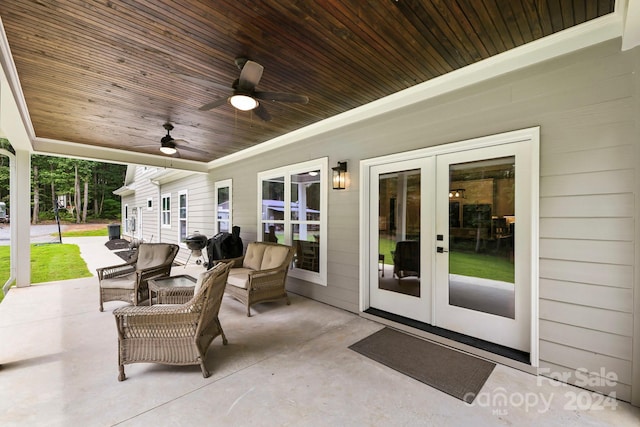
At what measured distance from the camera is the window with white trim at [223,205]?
22.9ft

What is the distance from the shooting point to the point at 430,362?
105 inches

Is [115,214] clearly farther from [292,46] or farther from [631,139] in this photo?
[631,139]

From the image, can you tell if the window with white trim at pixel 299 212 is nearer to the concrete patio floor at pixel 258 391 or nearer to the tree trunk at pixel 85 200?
the concrete patio floor at pixel 258 391

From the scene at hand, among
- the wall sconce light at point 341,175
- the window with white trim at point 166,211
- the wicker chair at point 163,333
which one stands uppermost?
the wall sconce light at point 341,175

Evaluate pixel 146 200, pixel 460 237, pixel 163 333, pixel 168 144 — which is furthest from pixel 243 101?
pixel 146 200

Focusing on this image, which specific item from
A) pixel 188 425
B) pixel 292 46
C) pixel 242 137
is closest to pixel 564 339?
pixel 188 425

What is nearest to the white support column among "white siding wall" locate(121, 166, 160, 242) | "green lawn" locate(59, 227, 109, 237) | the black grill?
the black grill

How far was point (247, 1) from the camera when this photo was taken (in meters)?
1.97

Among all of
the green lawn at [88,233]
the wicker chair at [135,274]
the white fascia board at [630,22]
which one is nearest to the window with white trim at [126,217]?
the green lawn at [88,233]

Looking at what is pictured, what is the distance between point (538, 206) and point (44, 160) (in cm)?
2788

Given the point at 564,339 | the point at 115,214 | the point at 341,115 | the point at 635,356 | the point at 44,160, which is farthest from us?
the point at 115,214

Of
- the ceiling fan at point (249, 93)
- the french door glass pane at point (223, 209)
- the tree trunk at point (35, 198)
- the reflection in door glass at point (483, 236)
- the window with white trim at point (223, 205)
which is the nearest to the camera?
the ceiling fan at point (249, 93)

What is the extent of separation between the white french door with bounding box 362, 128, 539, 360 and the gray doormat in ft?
1.27

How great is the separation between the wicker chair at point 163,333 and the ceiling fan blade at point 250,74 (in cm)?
185
